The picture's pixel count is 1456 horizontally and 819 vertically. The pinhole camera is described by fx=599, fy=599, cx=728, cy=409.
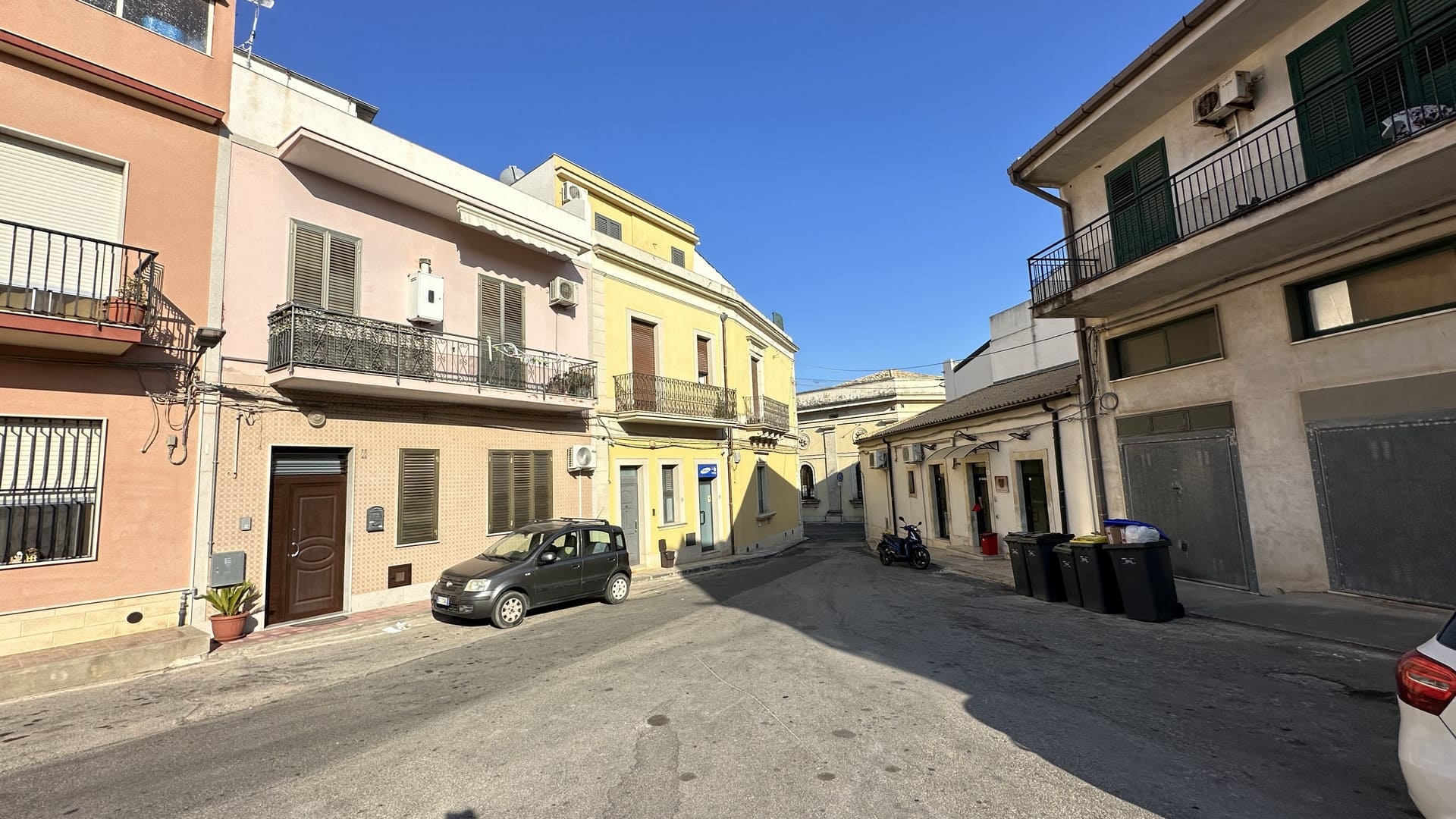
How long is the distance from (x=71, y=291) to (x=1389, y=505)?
17.4 metres

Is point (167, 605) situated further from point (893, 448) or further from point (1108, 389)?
point (893, 448)

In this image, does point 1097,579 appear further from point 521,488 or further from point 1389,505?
point 521,488

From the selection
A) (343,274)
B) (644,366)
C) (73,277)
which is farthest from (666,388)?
(73,277)

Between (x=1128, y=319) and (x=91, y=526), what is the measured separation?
16745 mm

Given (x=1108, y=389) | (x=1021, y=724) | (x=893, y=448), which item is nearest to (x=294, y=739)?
(x=1021, y=724)

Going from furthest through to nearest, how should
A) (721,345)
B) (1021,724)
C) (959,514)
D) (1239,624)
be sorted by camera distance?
1. (721,345)
2. (959,514)
3. (1239,624)
4. (1021,724)

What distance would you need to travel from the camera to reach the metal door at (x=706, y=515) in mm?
18609

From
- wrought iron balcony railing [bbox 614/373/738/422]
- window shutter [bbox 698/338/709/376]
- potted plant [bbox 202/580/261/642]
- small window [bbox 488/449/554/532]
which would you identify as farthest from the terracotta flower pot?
window shutter [bbox 698/338/709/376]

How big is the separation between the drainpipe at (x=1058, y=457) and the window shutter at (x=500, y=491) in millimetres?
12025

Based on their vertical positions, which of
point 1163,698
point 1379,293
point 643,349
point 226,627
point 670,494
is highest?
point 643,349

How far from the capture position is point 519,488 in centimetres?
1320

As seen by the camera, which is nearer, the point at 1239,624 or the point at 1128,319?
the point at 1239,624

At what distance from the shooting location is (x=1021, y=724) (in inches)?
→ 185

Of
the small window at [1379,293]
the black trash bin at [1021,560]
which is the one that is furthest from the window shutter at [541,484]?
the small window at [1379,293]
